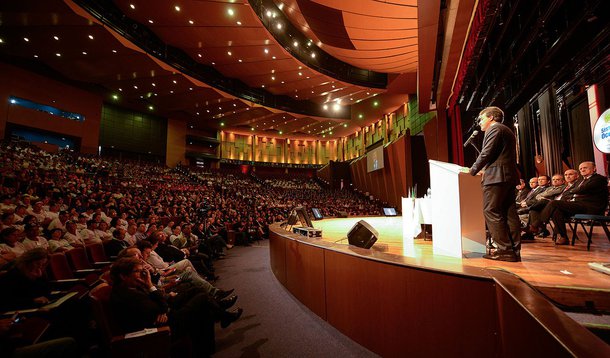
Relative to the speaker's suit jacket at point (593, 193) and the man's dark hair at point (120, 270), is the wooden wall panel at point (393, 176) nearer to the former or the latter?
the speaker's suit jacket at point (593, 193)

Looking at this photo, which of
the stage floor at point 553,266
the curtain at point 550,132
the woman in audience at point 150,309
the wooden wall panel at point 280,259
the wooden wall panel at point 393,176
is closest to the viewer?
the stage floor at point 553,266

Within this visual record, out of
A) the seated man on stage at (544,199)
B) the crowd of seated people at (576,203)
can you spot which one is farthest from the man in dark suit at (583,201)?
the seated man on stage at (544,199)

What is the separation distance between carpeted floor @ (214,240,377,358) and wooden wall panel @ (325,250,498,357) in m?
0.14

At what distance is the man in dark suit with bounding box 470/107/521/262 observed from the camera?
6.72 feet

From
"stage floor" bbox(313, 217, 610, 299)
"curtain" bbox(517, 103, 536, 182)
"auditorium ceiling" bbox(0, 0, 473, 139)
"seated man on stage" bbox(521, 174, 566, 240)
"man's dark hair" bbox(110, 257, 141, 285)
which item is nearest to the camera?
"stage floor" bbox(313, 217, 610, 299)

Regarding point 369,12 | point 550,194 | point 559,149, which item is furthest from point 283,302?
point 369,12

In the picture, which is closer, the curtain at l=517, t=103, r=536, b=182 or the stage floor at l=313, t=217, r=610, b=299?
the stage floor at l=313, t=217, r=610, b=299

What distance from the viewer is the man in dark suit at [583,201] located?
112 inches

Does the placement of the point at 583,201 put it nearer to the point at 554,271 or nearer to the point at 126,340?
the point at 554,271

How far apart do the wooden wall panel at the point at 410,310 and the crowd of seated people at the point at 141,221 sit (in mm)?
1070

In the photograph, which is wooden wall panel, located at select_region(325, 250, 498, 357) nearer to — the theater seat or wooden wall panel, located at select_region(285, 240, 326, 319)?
wooden wall panel, located at select_region(285, 240, 326, 319)

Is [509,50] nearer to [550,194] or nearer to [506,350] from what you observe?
[550,194]

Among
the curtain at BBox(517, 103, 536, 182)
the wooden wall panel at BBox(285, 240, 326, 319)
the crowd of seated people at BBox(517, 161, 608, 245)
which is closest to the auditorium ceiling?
the curtain at BBox(517, 103, 536, 182)

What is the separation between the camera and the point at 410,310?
5.40 feet
